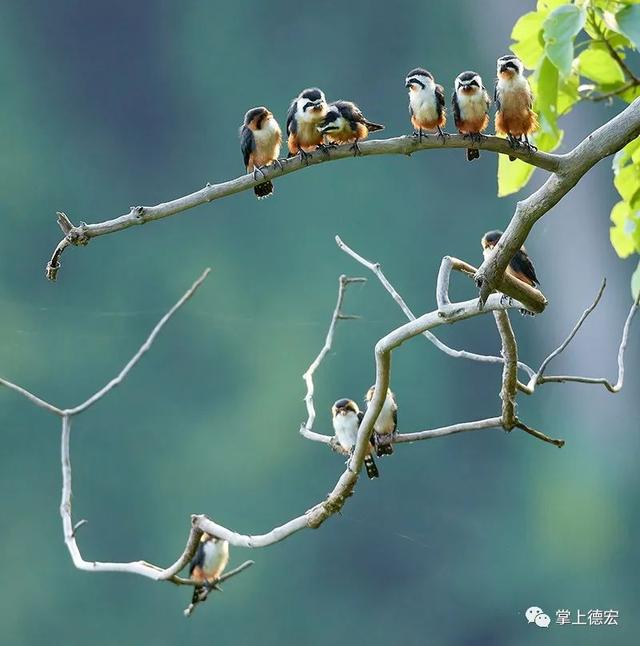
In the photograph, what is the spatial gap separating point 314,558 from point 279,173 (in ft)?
15.1

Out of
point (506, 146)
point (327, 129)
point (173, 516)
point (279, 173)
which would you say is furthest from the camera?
point (173, 516)

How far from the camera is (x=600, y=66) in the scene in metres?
1.43

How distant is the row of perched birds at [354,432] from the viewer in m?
2.67

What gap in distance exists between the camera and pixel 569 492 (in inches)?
226

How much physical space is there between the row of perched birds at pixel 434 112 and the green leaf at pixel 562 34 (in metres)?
1.18

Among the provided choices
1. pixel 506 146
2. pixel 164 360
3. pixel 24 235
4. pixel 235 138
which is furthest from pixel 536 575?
pixel 506 146

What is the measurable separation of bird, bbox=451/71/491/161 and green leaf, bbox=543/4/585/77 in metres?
1.28

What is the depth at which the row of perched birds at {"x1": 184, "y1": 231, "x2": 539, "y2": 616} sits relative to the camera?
267 centimetres

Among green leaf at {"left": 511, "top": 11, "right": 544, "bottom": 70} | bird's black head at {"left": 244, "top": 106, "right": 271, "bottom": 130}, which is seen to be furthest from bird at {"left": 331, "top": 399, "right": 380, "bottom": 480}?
green leaf at {"left": 511, "top": 11, "right": 544, "bottom": 70}

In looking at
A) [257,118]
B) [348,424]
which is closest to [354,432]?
[348,424]

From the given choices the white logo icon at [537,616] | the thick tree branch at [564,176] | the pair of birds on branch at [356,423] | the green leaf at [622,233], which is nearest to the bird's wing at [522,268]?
the pair of birds on branch at [356,423]

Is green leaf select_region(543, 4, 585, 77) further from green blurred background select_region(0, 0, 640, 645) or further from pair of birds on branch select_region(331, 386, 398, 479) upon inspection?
green blurred background select_region(0, 0, 640, 645)

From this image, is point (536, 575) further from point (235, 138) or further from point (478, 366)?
point (235, 138)

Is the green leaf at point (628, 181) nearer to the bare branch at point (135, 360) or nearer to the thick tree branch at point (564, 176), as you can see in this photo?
the thick tree branch at point (564, 176)
